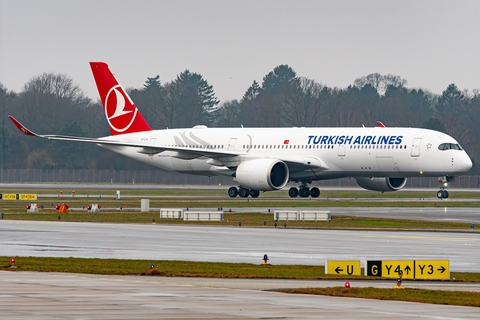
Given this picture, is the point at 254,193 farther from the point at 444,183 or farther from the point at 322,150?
the point at 444,183

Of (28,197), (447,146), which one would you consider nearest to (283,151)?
(447,146)

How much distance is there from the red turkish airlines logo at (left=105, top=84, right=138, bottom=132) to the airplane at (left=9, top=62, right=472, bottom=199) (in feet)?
0.28

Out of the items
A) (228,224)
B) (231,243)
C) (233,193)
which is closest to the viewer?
(231,243)

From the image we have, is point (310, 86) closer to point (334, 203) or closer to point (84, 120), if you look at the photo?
point (84, 120)

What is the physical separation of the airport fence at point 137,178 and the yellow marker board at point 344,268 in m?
69.5

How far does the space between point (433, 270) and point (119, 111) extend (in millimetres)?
59673

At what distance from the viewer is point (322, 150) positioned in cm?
7212

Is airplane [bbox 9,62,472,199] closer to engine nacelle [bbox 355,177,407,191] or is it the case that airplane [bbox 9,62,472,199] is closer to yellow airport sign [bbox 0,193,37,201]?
engine nacelle [bbox 355,177,407,191]

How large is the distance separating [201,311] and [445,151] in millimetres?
53412

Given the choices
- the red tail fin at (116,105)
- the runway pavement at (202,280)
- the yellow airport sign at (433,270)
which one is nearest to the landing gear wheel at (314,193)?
the red tail fin at (116,105)

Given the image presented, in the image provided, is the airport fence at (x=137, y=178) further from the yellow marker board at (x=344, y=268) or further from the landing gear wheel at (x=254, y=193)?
the yellow marker board at (x=344, y=268)

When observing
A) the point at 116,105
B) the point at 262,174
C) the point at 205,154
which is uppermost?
the point at 116,105

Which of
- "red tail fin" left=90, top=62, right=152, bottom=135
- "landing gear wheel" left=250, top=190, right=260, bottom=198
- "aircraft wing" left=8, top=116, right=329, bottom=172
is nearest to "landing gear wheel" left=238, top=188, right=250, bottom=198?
"landing gear wheel" left=250, top=190, right=260, bottom=198

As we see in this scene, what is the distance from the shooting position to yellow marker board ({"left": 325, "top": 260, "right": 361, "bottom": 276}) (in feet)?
82.8
